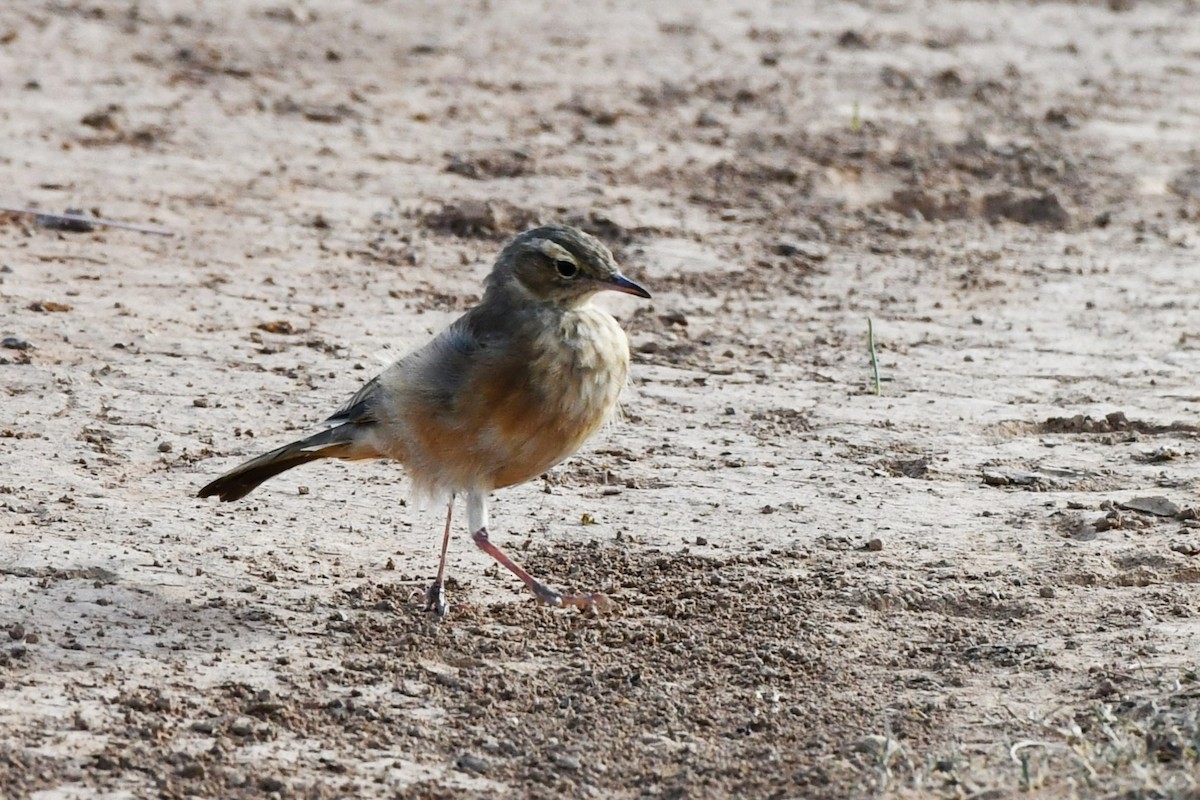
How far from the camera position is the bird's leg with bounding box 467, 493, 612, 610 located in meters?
6.68

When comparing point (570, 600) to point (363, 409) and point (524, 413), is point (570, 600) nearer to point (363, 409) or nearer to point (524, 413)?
point (524, 413)

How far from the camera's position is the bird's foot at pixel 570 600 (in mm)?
6672

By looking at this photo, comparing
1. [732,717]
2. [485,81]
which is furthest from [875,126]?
[732,717]

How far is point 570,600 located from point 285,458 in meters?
1.20

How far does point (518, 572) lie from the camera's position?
6.75 metres

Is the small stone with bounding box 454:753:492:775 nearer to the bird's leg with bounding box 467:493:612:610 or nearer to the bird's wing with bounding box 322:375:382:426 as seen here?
the bird's leg with bounding box 467:493:612:610


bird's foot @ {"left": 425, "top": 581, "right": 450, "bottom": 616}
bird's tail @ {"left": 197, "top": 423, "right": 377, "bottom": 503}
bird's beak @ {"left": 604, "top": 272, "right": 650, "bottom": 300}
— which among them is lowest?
bird's foot @ {"left": 425, "top": 581, "right": 450, "bottom": 616}

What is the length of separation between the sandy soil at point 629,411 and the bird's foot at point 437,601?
0.18 feet

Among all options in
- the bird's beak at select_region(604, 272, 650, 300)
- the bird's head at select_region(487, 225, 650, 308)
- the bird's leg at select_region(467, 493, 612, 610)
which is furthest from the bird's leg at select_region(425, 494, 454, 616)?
the bird's beak at select_region(604, 272, 650, 300)

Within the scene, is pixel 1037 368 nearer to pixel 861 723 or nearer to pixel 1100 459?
pixel 1100 459

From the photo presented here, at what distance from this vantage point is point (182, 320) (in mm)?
9328

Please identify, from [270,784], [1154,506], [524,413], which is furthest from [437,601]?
[1154,506]

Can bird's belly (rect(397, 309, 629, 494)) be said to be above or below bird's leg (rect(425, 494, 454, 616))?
above

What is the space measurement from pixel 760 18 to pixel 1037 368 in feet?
24.6
